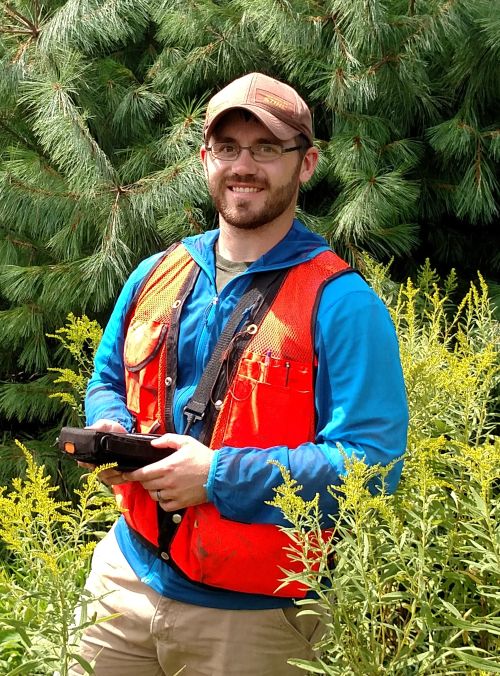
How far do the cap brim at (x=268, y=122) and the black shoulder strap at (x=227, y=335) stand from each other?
0.33m

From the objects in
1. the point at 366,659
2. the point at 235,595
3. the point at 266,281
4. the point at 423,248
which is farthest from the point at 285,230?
the point at 423,248

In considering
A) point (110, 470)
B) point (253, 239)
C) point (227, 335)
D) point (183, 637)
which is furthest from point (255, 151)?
point (183, 637)

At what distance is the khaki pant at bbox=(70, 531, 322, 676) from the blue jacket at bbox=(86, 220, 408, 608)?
1.5 inches

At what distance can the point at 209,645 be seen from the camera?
6.73 ft

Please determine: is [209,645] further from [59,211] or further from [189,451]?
[59,211]

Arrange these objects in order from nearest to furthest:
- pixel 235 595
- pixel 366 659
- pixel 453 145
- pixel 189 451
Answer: pixel 366 659, pixel 189 451, pixel 235 595, pixel 453 145

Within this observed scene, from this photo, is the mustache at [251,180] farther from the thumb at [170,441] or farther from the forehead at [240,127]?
the thumb at [170,441]

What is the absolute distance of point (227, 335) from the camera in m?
2.06

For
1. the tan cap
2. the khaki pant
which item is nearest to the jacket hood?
the tan cap

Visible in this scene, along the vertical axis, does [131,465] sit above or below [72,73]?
below

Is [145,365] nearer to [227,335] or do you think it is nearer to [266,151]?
[227,335]

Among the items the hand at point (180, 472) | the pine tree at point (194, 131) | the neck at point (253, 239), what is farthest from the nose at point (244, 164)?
the pine tree at point (194, 131)

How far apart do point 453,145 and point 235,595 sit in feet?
7.87

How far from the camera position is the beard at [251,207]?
2.12 metres
